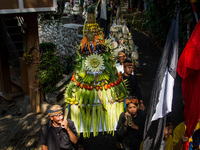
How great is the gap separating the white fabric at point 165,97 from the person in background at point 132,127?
830mm

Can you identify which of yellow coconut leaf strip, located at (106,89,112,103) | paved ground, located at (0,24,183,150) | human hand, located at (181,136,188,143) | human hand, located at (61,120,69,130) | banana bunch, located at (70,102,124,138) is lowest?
paved ground, located at (0,24,183,150)

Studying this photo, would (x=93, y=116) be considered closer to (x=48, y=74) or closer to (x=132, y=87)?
(x=132, y=87)

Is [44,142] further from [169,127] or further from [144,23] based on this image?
[144,23]

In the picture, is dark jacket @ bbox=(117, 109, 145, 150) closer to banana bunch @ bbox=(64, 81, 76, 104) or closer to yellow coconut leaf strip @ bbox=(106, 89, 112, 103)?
yellow coconut leaf strip @ bbox=(106, 89, 112, 103)

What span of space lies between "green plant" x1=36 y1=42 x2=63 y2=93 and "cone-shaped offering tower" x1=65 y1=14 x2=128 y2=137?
9.33ft

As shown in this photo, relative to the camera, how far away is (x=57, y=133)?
12.0ft

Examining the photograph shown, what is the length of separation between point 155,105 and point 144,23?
16.7 metres

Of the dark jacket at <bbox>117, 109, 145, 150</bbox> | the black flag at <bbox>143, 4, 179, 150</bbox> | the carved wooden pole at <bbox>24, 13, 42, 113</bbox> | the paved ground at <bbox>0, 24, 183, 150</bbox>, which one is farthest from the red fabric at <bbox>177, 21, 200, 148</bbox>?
the carved wooden pole at <bbox>24, 13, 42, 113</bbox>

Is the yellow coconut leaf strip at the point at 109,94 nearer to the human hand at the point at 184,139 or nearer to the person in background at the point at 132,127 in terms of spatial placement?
the person in background at the point at 132,127

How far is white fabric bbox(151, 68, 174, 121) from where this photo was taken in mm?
2861

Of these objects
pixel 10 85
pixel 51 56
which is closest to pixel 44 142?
pixel 51 56

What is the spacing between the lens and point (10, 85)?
10.4 metres

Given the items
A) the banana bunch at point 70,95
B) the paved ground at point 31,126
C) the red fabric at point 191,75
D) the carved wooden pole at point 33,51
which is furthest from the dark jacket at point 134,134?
the carved wooden pole at point 33,51

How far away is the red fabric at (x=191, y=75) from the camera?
9.58 feet
